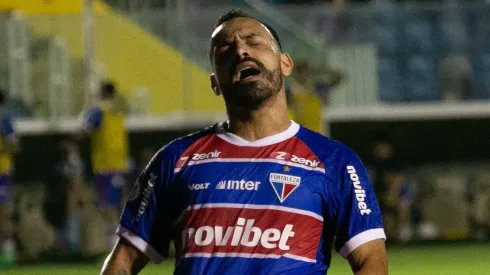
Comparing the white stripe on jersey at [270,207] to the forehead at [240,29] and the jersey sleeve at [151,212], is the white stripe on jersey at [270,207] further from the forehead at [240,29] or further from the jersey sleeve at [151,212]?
the forehead at [240,29]

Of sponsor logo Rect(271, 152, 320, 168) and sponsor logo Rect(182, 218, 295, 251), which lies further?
sponsor logo Rect(271, 152, 320, 168)

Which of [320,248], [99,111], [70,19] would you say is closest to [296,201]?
[320,248]

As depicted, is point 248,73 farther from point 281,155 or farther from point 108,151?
point 108,151

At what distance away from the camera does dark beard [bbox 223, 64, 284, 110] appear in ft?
13.9

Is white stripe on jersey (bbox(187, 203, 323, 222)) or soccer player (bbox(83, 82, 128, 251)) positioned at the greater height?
white stripe on jersey (bbox(187, 203, 323, 222))

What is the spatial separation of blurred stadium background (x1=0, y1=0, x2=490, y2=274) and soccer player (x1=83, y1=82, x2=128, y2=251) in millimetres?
750

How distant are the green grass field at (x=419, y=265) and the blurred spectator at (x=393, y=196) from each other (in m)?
→ 2.85

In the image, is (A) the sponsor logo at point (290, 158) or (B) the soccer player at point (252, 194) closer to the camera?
(B) the soccer player at point (252, 194)

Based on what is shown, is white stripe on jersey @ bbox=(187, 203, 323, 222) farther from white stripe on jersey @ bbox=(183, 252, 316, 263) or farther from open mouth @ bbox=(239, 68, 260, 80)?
open mouth @ bbox=(239, 68, 260, 80)

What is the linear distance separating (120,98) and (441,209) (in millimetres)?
5877

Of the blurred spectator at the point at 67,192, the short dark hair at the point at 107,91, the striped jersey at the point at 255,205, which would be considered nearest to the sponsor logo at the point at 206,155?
the striped jersey at the point at 255,205

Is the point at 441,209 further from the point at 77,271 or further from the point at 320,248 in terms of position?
the point at 320,248

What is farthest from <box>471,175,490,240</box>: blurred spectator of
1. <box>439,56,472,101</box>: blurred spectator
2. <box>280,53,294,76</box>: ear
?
A: <box>280,53,294,76</box>: ear

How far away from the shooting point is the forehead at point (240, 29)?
4.37 meters
